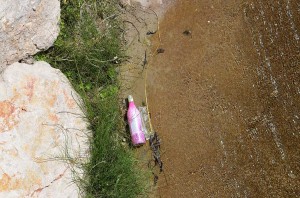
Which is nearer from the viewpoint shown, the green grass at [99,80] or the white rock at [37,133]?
the white rock at [37,133]

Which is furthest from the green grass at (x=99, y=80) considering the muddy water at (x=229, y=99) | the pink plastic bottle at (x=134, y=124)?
the muddy water at (x=229, y=99)

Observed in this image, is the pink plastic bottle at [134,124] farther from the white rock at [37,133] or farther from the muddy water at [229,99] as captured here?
the white rock at [37,133]

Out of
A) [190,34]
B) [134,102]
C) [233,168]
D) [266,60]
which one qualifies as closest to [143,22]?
[190,34]

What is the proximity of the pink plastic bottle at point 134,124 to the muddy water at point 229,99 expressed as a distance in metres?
0.17

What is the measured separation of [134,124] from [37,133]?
0.84 m

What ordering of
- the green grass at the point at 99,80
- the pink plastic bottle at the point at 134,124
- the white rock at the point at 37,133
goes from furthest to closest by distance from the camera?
the pink plastic bottle at the point at 134,124 < the green grass at the point at 99,80 < the white rock at the point at 37,133

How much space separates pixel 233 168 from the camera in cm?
439

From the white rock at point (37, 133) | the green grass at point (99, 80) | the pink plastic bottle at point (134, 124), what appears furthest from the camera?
the pink plastic bottle at point (134, 124)

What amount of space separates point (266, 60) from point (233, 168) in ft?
3.21

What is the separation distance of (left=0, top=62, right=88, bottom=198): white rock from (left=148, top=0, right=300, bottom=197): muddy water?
0.79m

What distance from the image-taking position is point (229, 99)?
4422 mm

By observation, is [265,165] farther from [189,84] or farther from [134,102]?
[134,102]

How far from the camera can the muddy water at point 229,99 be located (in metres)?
A: 4.37

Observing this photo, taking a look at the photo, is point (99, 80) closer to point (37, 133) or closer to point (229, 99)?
point (37, 133)
